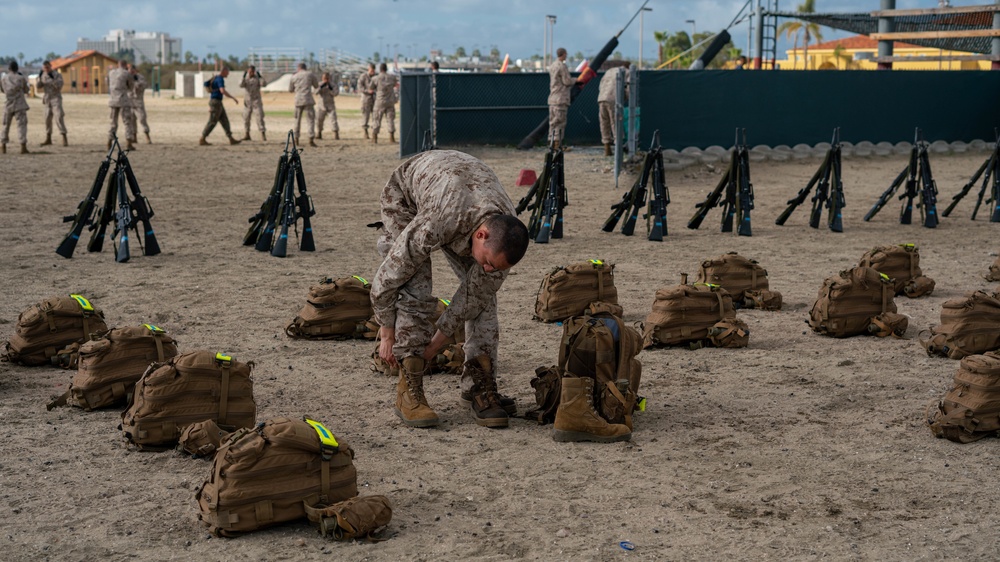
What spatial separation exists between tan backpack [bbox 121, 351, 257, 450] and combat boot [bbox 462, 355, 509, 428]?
4.30ft

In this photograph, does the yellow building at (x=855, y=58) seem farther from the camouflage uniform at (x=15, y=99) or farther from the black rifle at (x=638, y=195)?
the camouflage uniform at (x=15, y=99)

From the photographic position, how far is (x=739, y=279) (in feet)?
30.8

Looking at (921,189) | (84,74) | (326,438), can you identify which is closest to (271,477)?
(326,438)

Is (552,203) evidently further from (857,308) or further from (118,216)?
(857,308)

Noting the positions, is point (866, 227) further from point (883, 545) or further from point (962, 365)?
point (883, 545)

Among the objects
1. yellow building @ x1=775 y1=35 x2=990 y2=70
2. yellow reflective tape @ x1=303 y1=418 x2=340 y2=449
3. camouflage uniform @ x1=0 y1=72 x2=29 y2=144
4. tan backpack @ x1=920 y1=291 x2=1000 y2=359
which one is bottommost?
yellow reflective tape @ x1=303 y1=418 x2=340 y2=449

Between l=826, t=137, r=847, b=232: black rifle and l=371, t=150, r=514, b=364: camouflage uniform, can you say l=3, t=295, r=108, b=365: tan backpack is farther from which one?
l=826, t=137, r=847, b=232: black rifle

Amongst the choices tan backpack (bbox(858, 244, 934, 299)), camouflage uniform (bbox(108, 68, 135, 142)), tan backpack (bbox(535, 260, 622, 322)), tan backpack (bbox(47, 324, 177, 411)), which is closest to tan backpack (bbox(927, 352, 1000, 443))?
tan backpack (bbox(535, 260, 622, 322))

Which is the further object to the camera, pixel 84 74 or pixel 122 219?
pixel 84 74

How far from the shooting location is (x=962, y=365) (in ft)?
19.0

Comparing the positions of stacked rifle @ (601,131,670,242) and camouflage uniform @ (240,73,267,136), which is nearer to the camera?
stacked rifle @ (601,131,670,242)

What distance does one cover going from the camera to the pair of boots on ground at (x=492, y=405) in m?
5.73

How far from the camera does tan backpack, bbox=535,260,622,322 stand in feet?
28.0

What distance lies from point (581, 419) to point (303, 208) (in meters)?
6.88
